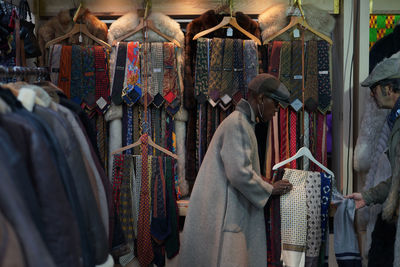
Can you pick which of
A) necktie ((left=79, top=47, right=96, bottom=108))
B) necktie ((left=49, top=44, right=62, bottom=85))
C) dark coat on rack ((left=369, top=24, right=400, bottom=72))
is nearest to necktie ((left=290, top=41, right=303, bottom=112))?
dark coat on rack ((left=369, top=24, right=400, bottom=72))

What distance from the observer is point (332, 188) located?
3.04m

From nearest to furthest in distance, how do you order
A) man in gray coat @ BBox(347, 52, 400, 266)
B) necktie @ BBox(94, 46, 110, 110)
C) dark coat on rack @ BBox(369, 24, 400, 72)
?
man in gray coat @ BBox(347, 52, 400, 266)
dark coat on rack @ BBox(369, 24, 400, 72)
necktie @ BBox(94, 46, 110, 110)

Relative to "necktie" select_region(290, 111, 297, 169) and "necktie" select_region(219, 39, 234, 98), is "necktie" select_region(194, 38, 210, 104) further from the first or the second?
"necktie" select_region(290, 111, 297, 169)

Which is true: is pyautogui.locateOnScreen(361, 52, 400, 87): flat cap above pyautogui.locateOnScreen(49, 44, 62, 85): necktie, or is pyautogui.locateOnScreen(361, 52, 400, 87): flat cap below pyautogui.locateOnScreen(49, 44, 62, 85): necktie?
below

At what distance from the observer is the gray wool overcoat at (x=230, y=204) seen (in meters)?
2.70

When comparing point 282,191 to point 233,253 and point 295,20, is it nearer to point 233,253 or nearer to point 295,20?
point 233,253

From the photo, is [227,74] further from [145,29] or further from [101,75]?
[101,75]

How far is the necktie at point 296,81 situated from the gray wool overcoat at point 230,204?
0.94m

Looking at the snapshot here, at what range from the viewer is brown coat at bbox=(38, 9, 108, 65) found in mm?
3793

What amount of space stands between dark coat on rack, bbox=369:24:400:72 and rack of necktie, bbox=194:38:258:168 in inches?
35.0

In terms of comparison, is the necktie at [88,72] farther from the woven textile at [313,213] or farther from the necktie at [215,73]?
the woven textile at [313,213]

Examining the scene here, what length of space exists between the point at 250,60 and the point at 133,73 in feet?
3.12

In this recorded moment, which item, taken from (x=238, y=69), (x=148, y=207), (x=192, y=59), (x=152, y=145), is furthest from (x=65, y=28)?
(x=148, y=207)

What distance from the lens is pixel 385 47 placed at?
3.48m
